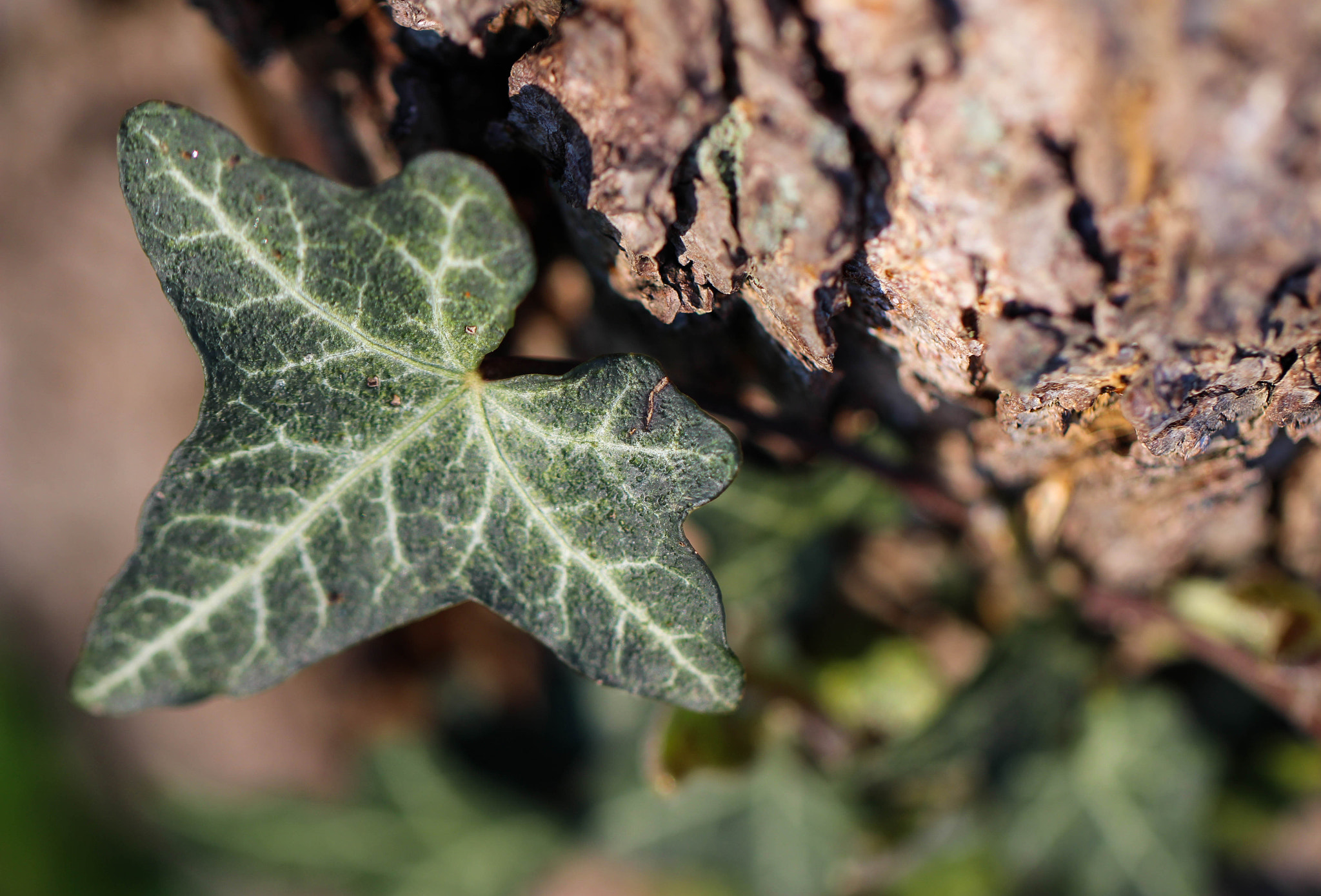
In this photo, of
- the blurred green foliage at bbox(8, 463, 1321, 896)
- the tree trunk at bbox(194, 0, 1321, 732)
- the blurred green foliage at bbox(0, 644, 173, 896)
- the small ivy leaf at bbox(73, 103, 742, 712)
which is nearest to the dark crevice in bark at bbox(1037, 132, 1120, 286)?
the tree trunk at bbox(194, 0, 1321, 732)

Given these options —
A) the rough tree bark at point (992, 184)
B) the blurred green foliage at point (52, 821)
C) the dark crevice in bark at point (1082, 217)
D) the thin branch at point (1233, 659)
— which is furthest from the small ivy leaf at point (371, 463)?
the blurred green foliage at point (52, 821)

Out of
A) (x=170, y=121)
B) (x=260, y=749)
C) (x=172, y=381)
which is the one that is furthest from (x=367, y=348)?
(x=260, y=749)

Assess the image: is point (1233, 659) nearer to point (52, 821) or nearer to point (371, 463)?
point (371, 463)

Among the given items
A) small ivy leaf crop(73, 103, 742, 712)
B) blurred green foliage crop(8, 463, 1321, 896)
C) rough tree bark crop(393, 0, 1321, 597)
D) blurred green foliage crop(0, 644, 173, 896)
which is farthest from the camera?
blurred green foliage crop(0, 644, 173, 896)

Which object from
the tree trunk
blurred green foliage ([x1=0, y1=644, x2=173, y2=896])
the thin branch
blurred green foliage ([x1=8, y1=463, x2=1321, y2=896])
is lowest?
blurred green foliage ([x1=0, y1=644, x2=173, y2=896])

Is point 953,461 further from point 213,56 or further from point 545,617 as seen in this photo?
point 213,56

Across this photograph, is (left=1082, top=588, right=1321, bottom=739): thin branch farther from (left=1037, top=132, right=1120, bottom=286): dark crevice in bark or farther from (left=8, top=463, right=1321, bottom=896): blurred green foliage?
(left=1037, top=132, right=1120, bottom=286): dark crevice in bark

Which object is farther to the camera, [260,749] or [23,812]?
[23,812]
